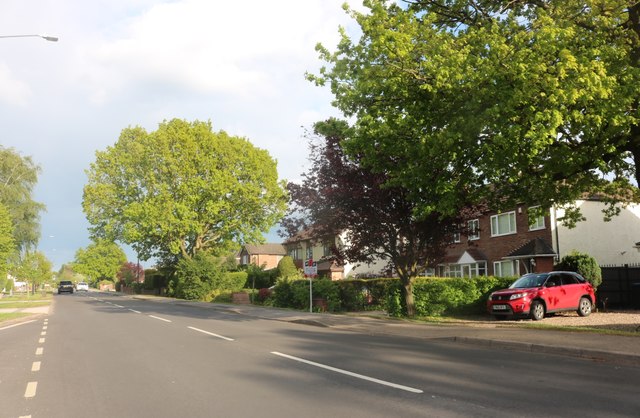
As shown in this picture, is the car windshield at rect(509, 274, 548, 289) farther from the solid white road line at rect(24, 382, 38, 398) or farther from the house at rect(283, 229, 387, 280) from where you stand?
the solid white road line at rect(24, 382, 38, 398)

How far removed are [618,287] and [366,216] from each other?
1295cm

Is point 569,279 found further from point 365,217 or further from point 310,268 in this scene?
point 310,268

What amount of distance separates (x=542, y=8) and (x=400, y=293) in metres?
11.6

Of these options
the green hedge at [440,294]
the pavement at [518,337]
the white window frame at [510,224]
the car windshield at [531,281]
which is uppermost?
the white window frame at [510,224]

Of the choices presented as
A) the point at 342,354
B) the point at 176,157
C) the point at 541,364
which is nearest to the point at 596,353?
the point at 541,364

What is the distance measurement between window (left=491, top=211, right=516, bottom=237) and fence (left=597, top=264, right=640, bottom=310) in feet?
31.8

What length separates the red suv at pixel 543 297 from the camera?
1770 cm

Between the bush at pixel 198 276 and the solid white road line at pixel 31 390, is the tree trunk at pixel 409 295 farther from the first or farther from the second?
the bush at pixel 198 276

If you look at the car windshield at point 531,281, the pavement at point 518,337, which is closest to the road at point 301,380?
A: the pavement at point 518,337

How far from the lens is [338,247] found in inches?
824

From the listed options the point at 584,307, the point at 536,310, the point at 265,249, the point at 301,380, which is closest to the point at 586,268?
the point at 584,307

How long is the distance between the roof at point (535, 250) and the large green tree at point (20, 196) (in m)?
43.5

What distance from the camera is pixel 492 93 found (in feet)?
35.6

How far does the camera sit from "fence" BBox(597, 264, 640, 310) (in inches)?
884
